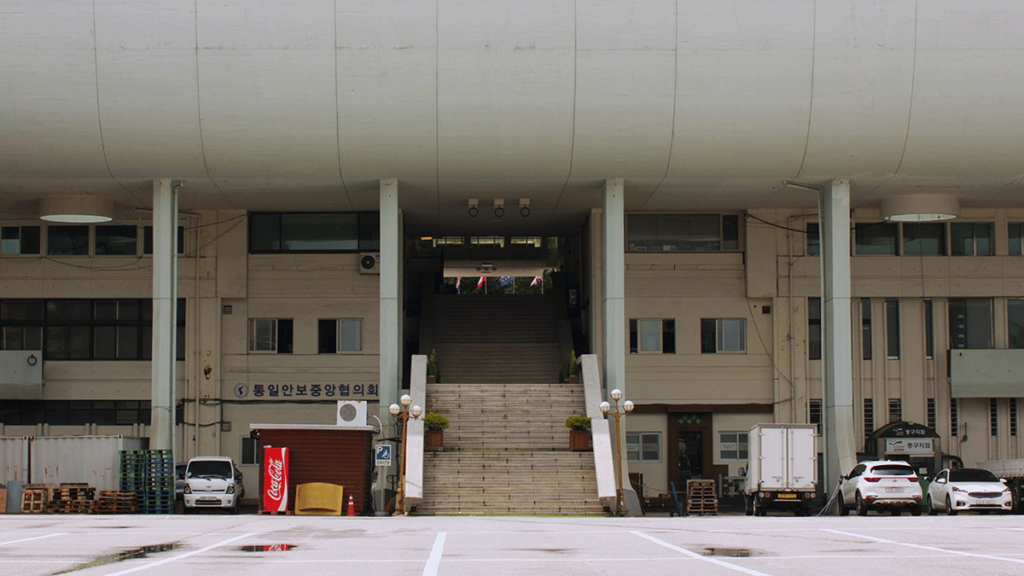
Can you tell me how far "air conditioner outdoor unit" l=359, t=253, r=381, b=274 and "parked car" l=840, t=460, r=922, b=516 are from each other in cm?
1850

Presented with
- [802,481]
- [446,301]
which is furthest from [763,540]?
[446,301]

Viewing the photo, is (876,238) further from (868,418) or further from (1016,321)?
(868,418)

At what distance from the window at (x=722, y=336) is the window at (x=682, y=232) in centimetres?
268

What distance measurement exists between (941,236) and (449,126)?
64.7 ft

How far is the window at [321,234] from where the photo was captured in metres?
39.4

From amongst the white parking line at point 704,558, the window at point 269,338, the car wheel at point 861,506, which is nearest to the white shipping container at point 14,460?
the window at point 269,338

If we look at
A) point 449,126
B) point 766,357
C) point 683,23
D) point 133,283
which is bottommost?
point 766,357

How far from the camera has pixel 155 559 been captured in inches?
479

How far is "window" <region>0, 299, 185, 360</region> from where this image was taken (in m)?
39.4

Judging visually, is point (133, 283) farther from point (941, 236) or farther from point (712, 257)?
point (941, 236)

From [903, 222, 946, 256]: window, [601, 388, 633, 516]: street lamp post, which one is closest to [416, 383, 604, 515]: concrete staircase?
[601, 388, 633, 516]: street lamp post

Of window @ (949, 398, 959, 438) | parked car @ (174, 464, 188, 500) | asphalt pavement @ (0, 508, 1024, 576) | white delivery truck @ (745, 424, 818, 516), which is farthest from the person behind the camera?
window @ (949, 398, 959, 438)

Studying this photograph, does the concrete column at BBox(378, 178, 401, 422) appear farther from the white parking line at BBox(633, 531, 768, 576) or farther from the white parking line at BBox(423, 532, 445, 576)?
the white parking line at BBox(633, 531, 768, 576)

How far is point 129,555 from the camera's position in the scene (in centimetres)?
1259
